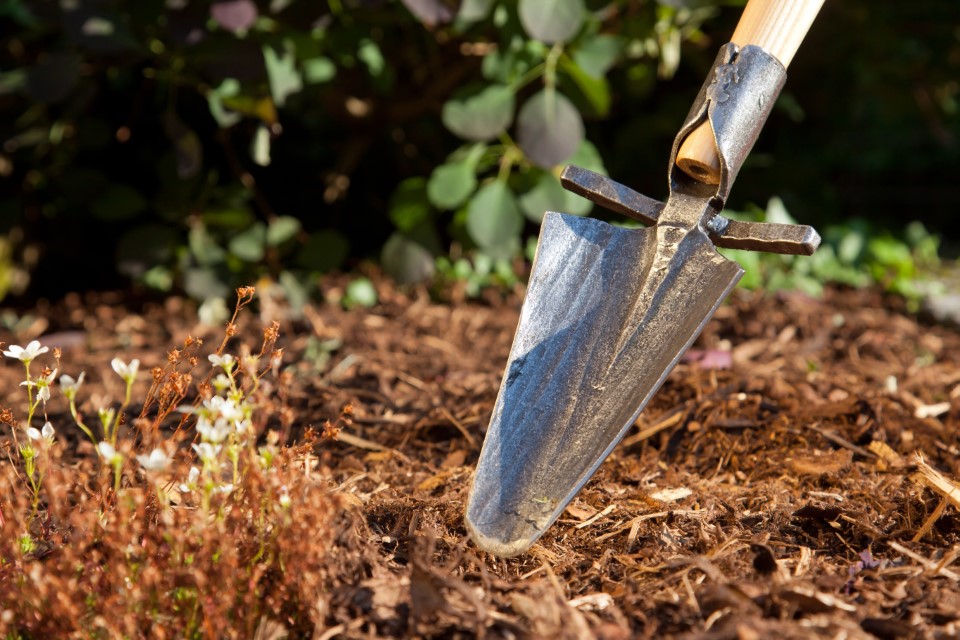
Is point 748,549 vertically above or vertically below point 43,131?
above

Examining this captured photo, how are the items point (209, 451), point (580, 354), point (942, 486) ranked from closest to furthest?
point (209, 451), point (942, 486), point (580, 354)

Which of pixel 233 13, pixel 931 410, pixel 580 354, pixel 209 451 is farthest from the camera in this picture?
pixel 233 13

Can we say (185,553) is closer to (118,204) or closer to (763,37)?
(763,37)

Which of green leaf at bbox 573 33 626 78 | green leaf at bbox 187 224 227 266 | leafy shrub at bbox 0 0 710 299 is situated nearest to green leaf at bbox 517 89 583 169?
leafy shrub at bbox 0 0 710 299

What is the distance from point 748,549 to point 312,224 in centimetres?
245

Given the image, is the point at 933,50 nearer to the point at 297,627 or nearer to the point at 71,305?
the point at 71,305

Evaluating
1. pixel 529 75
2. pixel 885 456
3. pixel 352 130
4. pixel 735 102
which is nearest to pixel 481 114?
pixel 529 75

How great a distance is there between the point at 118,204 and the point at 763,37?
78.1 inches

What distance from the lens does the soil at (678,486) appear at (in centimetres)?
92

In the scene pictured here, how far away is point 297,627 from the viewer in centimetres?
95

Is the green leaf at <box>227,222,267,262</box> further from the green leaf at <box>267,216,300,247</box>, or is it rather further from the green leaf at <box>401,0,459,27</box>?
the green leaf at <box>401,0,459,27</box>

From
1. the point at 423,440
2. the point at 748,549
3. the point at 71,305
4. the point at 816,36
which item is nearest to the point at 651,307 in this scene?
the point at 748,549

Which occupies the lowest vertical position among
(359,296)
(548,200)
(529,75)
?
(359,296)

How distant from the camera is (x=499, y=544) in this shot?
1.04 meters
